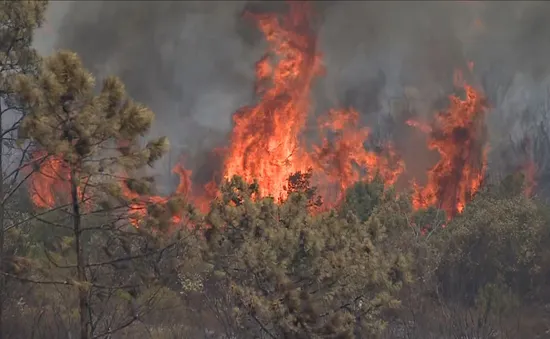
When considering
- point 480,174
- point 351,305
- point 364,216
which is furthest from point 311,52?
point 351,305

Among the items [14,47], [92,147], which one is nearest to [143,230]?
[92,147]

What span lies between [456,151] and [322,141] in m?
16.1

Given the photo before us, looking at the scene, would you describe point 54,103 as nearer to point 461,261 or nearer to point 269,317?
point 269,317

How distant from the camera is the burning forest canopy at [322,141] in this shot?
7038cm

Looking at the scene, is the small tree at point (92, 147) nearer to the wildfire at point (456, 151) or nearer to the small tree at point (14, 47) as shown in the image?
the small tree at point (14, 47)

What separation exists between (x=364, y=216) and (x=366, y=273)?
1204 inches

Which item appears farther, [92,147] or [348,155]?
[348,155]

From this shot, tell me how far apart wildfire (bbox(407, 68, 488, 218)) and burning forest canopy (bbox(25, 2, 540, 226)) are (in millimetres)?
117

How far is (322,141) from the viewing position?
75938 millimetres

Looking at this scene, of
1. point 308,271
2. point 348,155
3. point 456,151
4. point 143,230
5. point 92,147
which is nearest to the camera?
point 92,147

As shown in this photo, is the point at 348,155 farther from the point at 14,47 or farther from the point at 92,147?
the point at 92,147

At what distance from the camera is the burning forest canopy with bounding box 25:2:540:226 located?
70375mm

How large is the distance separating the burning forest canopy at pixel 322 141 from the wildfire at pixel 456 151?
0.12 metres

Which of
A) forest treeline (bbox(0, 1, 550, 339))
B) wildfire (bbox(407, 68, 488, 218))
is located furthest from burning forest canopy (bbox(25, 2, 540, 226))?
forest treeline (bbox(0, 1, 550, 339))
